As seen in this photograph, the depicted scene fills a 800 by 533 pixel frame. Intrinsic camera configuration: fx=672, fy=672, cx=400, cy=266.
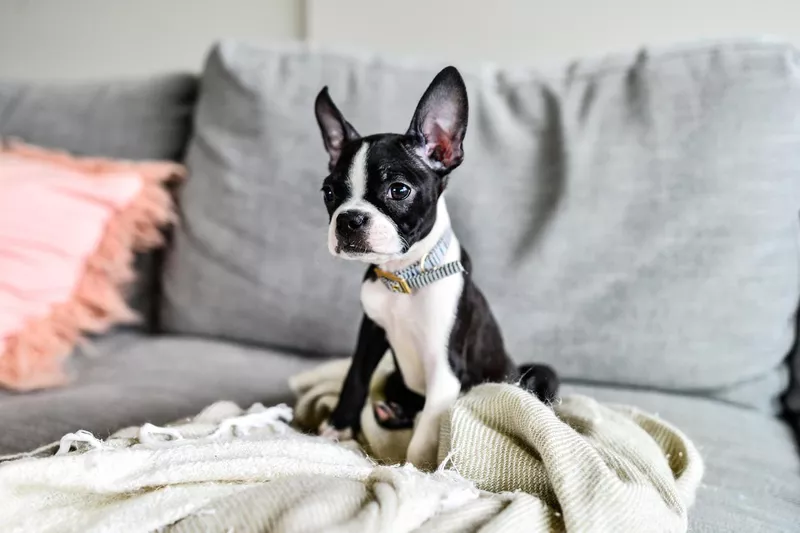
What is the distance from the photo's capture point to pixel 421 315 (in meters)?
0.75

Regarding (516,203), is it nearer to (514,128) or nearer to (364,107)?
(514,128)

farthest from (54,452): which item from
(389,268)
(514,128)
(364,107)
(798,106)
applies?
(798,106)

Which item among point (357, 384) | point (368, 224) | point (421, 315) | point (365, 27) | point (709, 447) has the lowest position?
point (709, 447)

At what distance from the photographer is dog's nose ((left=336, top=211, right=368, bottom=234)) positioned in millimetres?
666

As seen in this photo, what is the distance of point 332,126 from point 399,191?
136mm

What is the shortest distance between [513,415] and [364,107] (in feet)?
2.20

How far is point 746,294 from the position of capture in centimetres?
106

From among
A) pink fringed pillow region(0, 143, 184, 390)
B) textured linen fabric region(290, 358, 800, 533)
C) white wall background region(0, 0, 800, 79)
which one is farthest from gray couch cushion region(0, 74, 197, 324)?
textured linen fabric region(290, 358, 800, 533)

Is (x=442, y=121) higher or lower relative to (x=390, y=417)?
higher

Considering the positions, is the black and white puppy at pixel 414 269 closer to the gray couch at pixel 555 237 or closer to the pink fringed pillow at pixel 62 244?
the gray couch at pixel 555 237

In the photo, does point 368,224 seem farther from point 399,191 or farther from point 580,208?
point 580,208

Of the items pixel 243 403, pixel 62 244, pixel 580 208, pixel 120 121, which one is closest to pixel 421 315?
Answer: pixel 243 403

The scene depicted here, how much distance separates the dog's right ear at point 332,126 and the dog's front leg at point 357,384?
204 mm

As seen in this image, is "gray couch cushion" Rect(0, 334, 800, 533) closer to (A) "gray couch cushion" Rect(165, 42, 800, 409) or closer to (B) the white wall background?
(A) "gray couch cushion" Rect(165, 42, 800, 409)
